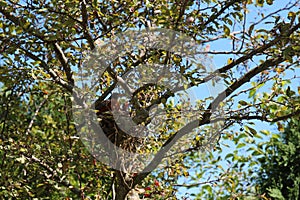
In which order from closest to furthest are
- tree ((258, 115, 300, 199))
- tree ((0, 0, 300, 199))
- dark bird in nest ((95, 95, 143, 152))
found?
tree ((0, 0, 300, 199)), dark bird in nest ((95, 95, 143, 152)), tree ((258, 115, 300, 199))

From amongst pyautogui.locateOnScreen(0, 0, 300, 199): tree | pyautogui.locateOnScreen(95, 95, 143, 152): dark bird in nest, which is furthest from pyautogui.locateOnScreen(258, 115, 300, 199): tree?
pyautogui.locateOnScreen(95, 95, 143, 152): dark bird in nest

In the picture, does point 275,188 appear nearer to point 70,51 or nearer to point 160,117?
point 160,117

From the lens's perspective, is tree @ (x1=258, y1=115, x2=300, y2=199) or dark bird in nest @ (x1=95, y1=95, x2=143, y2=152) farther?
tree @ (x1=258, y1=115, x2=300, y2=199)

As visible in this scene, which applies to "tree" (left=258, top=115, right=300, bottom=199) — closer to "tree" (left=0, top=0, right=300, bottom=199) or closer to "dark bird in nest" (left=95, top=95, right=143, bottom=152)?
"tree" (left=0, top=0, right=300, bottom=199)

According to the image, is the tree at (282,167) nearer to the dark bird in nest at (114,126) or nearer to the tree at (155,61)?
the tree at (155,61)

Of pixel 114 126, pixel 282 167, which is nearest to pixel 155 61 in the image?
pixel 114 126

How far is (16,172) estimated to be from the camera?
9.45ft

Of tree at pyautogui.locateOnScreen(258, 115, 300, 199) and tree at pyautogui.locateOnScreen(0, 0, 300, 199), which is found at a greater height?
tree at pyautogui.locateOnScreen(258, 115, 300, 199)

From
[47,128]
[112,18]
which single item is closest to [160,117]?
[112,18]

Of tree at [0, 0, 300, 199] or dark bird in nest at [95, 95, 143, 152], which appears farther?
dark bird in nest at [95, 95, 143, 152]

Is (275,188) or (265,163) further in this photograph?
(265,163)

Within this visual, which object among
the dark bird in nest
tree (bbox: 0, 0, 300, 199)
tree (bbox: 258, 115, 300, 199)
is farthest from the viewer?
tree (bbox: 258, 115, 300, 199)

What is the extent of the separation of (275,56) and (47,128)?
7.09 ft

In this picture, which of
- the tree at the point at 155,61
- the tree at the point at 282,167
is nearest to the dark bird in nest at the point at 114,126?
the tree at the point at 155,61
